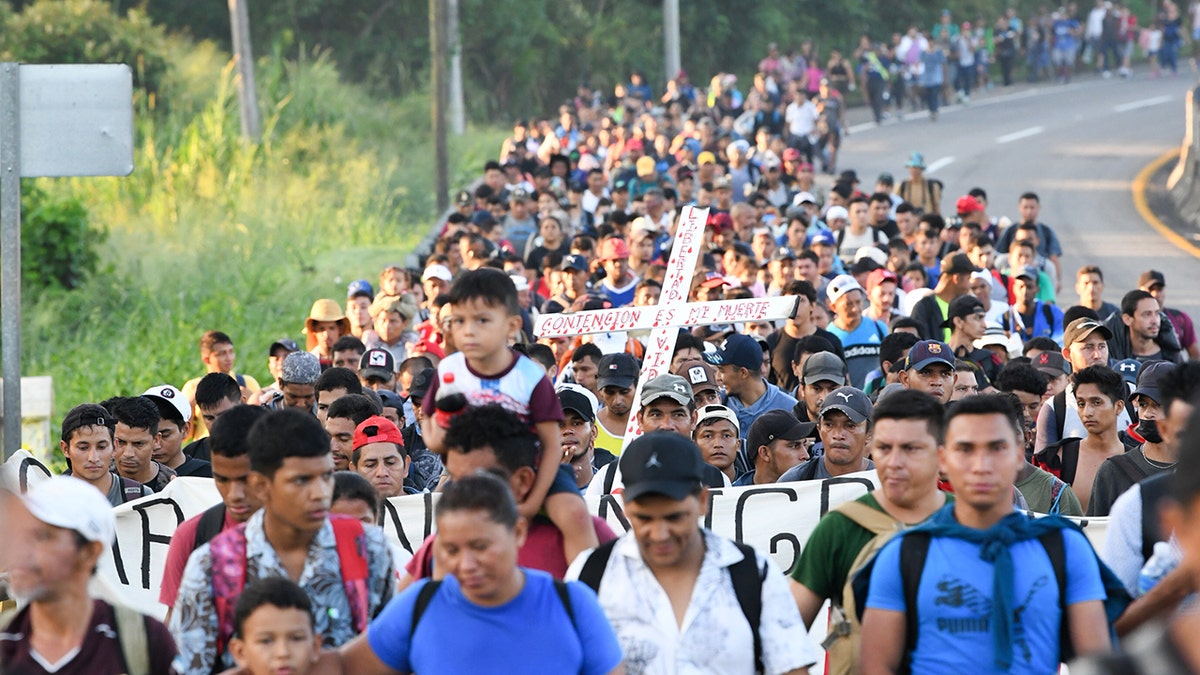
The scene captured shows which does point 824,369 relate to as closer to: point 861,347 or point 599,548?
point 861,347

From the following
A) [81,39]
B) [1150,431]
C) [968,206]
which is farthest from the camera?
A: [81,39]

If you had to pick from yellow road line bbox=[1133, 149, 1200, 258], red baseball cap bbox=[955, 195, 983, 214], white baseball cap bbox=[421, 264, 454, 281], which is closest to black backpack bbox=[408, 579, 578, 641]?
white baseball cap bbox=[421, 264, 454, 281]

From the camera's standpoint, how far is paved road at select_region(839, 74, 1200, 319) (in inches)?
1005

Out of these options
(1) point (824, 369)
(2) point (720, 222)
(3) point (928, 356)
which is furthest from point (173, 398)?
(2) point (720, 222)

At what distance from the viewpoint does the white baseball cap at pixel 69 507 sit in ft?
16.1

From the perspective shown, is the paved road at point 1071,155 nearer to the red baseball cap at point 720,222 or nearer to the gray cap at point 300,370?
the red baseball cap at point 720,222

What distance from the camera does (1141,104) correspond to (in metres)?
42.1

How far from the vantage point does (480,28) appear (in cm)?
4419

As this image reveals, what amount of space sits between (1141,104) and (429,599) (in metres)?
39.8

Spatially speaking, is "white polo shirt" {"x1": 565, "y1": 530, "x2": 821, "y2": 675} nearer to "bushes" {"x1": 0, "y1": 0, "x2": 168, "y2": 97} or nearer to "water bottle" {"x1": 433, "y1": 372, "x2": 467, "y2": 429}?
"water bottle" {"x1": 433, "y1": 372, "x2": 467, "y2": 429}

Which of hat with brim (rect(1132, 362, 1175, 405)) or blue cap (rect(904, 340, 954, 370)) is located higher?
blue cap (rect(904, 340, 954, 370))

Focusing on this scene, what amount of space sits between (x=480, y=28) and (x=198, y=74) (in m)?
12.1

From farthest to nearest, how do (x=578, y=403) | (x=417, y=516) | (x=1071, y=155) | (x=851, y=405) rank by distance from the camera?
1. (x=1071, y=155)
2. (x=578, y=403)
3. (x=851, y=405)
4. (x=417, y=516)

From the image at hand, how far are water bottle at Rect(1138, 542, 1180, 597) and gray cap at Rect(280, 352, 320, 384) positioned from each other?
6.54 metres
